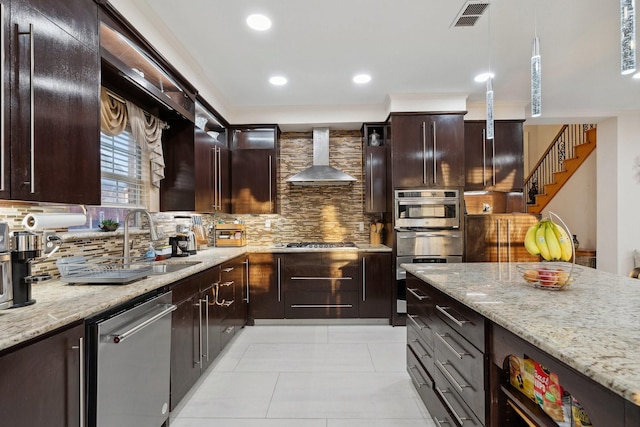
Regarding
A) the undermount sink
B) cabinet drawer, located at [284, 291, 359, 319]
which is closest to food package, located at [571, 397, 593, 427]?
the undermount sink

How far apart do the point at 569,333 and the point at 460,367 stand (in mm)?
702

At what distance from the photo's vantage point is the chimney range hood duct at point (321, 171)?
421 cm

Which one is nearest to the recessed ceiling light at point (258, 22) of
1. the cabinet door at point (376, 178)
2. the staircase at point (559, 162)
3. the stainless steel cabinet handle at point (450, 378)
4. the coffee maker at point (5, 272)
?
the coffee maker at point (5, 272)

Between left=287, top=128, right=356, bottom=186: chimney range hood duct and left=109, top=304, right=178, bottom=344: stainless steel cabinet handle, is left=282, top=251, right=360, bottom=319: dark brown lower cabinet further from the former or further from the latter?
left=109, top=304, right=178, bottom=344: stainless steel cabinet handle

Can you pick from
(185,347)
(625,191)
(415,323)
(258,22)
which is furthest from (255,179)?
(625,191)

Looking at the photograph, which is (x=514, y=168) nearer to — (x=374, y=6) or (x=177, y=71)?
(x=374, y=6)

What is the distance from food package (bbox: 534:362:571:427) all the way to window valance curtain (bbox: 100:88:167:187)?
2.84 meters

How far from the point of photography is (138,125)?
273cm

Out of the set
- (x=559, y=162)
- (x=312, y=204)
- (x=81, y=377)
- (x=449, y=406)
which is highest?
(x=559, y=162)

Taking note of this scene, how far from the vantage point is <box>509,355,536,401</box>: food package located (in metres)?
1.23

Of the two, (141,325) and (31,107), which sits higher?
(31,107)

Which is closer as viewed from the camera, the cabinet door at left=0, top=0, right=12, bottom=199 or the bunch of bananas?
the cabinet door at left=0, top=0, right=12, bottom=199

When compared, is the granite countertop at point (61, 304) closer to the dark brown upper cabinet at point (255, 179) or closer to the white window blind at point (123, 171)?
the white window blind at point (123, 171)

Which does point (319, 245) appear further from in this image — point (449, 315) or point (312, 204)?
point (449, 315)
